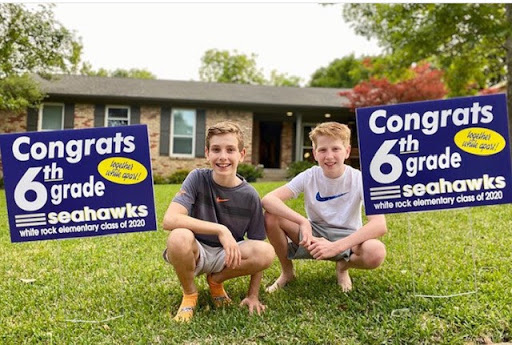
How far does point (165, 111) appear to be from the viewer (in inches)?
621

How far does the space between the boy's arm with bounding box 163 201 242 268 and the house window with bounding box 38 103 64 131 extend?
14509mm

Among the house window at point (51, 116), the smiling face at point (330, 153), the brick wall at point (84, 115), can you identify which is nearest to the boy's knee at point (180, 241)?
the smiling face at point (330, 153)

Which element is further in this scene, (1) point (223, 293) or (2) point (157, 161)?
(2) point (157, 161)

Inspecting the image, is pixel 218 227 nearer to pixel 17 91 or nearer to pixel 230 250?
pixel 230 250

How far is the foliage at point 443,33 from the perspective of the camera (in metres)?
9.71

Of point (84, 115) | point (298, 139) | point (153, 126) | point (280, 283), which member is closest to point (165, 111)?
point (153, 126)

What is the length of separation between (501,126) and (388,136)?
2.33 ft

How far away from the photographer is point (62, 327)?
8.51 feet

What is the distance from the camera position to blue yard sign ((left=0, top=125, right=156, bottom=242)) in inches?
105

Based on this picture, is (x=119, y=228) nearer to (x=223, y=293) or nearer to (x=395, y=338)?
(x=223, y=293)

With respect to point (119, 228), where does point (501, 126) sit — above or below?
above

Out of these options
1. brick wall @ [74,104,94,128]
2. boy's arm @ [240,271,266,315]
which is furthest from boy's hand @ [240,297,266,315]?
brick wall @ [74,104,94,128]

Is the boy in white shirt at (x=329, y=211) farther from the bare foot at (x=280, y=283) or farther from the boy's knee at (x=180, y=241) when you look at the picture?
the boy's knee at (x=180, y=241)

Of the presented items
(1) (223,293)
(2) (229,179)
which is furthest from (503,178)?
(1) (223,293)
